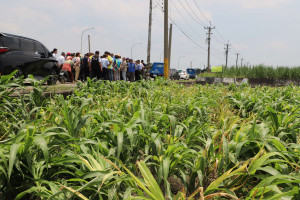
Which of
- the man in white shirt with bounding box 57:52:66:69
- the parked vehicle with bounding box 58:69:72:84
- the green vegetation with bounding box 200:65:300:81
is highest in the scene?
the man in white shirt with bounding box 57:52:66:69

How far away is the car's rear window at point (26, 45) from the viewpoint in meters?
8.73

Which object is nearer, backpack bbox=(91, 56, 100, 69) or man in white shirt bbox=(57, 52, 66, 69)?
backpack bbox=(91, 56, 100, 69)

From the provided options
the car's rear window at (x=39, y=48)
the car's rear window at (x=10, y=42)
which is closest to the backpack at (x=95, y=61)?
the car's rear window at (x=39, y=48)

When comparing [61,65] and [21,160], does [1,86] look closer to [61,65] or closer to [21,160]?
[21,160]

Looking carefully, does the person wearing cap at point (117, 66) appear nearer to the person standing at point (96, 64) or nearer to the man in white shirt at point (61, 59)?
the person standing at point (96, 64)

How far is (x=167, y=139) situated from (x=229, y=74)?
61.1 feet

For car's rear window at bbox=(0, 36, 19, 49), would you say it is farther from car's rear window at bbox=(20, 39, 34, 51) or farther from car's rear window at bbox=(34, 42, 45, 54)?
car's rear window at bbox=(34, 42, 45, 54)

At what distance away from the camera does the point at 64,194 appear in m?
1.59

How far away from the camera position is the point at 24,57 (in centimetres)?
855

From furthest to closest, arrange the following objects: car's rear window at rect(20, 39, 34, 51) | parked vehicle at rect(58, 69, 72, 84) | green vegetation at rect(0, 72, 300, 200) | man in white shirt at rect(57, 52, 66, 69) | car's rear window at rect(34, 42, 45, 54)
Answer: man in white shirt at rect(57, 52, 66, 69)
parked vehicle at rect(58, 69, 72, 84)
car's rear window at rect(34, 42, 45, 54)
car's rear window at rect(20, 39, 34, 51)
green vegetation at rect(0, 72, 300, 200)

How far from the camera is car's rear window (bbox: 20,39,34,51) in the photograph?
873 cm

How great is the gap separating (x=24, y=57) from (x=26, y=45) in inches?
23.6

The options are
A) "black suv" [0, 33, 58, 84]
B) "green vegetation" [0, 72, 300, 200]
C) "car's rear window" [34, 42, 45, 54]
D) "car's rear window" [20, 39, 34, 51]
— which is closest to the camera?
"green vegetation" [0, 72, 300, 200]

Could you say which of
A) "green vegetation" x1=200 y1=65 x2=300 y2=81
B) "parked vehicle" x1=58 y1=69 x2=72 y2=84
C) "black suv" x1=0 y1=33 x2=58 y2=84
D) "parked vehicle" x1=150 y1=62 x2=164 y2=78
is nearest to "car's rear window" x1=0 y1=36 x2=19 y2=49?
"black suv" x1=0 y1=33 x2=58 y2=84
